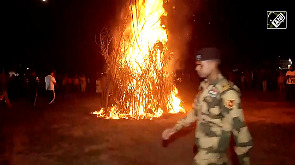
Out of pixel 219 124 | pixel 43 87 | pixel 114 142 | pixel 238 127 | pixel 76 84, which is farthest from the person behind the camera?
pixel 43 87

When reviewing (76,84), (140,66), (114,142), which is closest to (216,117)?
(114,142)

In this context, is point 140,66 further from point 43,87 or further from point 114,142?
point 43,87

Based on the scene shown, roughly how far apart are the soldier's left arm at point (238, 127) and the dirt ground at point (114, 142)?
7.31 feet

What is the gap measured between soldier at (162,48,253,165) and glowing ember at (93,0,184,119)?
8713 millimetres

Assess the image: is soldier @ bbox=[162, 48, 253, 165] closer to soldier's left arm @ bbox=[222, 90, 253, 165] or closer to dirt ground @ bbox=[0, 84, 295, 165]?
soldier's left arm @ bbox=[222, 90, 253, 165]

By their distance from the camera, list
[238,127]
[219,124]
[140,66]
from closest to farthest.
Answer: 1. [238,127]
2. [219,124]
3. [140,66]

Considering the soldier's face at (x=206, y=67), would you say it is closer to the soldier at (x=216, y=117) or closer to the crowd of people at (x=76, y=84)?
the soldier at (x=216, y=117)

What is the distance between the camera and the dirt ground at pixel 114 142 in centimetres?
715

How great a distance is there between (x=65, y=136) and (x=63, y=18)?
29.6m

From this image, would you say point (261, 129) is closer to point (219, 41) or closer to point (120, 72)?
point (120, 72)

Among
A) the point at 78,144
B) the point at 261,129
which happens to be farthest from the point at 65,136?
the point at 261,129

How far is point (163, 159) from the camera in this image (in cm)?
720

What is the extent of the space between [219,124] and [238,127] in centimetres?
19

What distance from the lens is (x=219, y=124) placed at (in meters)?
3.50
